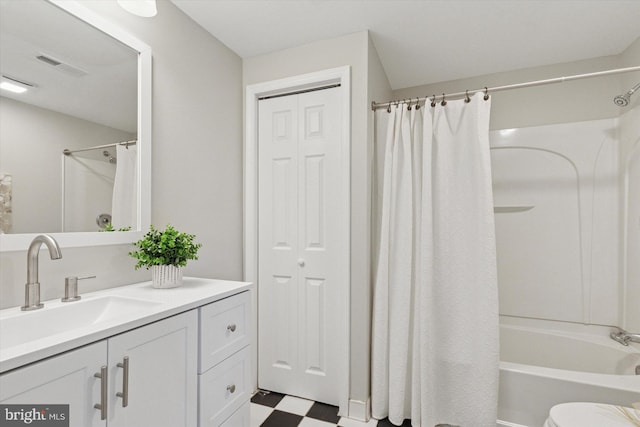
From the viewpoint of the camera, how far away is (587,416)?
1.25m

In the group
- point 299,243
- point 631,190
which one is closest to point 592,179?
point 631,190

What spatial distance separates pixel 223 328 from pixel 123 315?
413 mm

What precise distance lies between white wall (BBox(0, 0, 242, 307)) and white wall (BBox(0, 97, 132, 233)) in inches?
5.5

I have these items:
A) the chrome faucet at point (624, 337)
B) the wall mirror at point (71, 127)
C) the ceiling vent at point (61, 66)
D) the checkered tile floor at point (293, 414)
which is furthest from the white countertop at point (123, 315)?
the chrome faucet at point (624, 337)

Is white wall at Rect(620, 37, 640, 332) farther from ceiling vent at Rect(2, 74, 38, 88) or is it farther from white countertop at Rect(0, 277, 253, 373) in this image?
ceiling vent at Rect(2, 74, 38, 88)

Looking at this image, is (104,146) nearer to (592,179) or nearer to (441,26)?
(441,26)

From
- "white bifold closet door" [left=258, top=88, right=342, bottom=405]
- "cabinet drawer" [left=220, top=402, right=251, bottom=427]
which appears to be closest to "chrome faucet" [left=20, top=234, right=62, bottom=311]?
"cabinet drawer" [left=220, top=402, right=251, bottom=427]

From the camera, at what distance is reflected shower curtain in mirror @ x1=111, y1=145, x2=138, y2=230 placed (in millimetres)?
1395

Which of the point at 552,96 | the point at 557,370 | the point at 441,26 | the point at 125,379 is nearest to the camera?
the point at 125,379

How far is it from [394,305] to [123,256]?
4.86 ft

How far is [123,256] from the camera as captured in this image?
56.5 inches

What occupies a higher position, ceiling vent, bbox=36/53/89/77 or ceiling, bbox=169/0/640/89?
ceiling, bbox=169/0/640/89

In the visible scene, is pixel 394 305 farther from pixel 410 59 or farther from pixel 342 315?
pixel 410 59

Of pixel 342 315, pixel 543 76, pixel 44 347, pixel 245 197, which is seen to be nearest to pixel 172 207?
pixel 245 197
